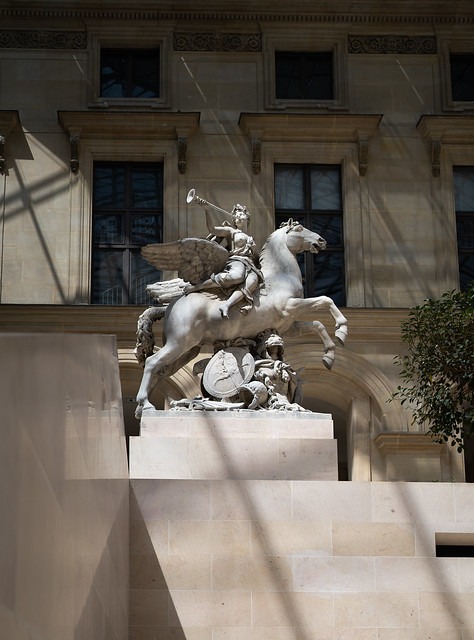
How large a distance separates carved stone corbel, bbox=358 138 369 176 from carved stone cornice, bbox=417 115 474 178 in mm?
1151

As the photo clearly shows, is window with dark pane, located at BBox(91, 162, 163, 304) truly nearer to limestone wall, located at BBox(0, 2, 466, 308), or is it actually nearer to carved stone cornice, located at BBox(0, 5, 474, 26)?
limestone wall, located at BBox(0, 2, 466, 308)

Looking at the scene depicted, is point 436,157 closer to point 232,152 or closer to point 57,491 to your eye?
point 232,152

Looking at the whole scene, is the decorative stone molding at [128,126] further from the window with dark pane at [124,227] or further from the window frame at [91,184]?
the window with dark pane at [124,227]

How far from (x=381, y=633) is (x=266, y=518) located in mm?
1399

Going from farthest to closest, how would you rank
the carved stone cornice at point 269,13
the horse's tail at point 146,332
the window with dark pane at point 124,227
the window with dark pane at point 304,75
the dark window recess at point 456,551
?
the window with dark pane at point 304,75, the carved stone cornice at point 269,13, the window with dark pane at point 124,227, the horse's tail at point 146,332, the dark window recess at point 456,551

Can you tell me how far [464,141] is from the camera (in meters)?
23.7

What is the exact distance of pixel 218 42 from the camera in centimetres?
2408

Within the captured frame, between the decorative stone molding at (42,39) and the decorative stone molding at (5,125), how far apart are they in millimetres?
1653

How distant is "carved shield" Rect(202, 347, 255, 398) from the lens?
12.7 metres

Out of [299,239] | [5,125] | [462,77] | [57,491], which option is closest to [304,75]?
[462,77]

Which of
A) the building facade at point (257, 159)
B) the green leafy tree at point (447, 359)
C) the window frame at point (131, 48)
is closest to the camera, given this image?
the green leafy tree at point (447, 359)

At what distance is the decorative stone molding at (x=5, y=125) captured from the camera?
23.0m

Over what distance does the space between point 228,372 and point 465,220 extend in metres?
12.0

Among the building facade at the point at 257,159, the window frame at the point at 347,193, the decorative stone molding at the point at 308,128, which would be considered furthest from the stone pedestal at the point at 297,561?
the decorative stone molding at the point at 308,128
